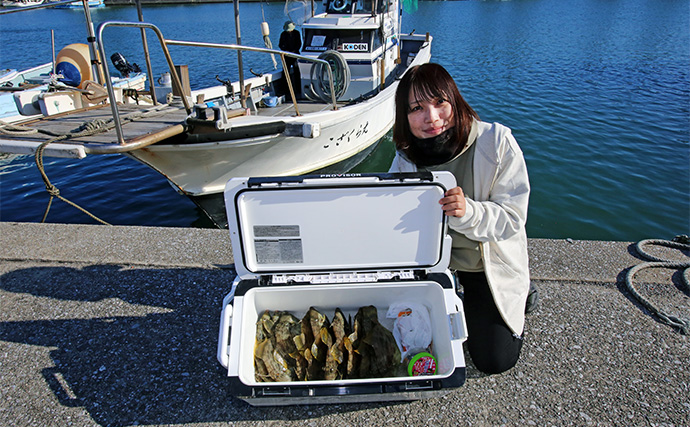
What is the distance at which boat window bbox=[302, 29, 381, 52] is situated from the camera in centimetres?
841

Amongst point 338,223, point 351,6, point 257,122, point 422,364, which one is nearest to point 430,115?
point 338,223

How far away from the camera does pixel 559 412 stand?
194 cm

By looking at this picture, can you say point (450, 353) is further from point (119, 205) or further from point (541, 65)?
point (541, 65)

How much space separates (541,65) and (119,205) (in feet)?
52.9

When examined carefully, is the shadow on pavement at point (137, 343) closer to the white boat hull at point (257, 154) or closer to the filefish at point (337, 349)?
the filefish at point (337, 349)

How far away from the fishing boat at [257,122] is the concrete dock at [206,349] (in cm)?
141

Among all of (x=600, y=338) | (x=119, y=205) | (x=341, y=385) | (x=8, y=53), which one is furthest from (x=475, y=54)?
(x=8, y=53)

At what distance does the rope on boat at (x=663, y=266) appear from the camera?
8.05 ft

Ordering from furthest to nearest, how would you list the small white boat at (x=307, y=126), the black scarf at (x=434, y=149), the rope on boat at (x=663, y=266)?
the small white boat at (x=307, y=126) → the rope on boat at (x=663, y=266) → the black scarf at (x=434, y=149)

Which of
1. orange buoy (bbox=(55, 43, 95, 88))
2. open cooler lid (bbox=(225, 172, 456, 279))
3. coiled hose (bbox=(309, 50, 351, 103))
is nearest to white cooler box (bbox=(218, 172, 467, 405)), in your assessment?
open cooler lid (bbox=(225, 172, 456, 279))

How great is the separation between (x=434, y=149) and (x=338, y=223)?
2.10ft

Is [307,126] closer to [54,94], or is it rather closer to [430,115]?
[430,115]

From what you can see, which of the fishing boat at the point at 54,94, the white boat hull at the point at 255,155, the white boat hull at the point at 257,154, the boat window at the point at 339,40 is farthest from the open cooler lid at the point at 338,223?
the boat window at the point at 339,40

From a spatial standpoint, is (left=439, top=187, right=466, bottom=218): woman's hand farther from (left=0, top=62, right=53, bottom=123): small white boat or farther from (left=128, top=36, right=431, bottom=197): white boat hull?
(left=0, top=62, right=53, bottom=123): small white boat
